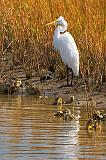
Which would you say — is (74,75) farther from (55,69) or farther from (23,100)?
(23,100)

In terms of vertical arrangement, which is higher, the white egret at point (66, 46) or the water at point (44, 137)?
the white egret at point (66, 46)

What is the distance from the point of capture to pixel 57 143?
20.9 ft

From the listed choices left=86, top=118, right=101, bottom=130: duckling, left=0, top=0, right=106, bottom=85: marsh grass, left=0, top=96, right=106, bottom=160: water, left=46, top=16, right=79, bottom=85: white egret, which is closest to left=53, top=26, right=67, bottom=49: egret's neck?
left=46, top=16, right=79, bottom=85: white egret

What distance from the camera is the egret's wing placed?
1215cm

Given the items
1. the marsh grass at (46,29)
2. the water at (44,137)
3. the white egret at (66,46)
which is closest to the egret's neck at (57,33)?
the white egret at (66,46)

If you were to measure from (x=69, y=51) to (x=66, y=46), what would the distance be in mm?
232

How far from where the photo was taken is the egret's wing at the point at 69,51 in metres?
12.1

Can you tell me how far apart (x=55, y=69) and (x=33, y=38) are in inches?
27.9

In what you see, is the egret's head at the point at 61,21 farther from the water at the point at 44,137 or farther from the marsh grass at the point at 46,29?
the water at the point at 44,137

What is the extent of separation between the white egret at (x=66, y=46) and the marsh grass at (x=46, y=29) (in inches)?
5.0

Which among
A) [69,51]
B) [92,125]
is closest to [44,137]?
[92,125]

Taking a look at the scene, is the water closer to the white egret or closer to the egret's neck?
the white egret

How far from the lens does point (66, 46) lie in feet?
42.3

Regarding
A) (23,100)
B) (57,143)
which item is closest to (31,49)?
(23,100)
